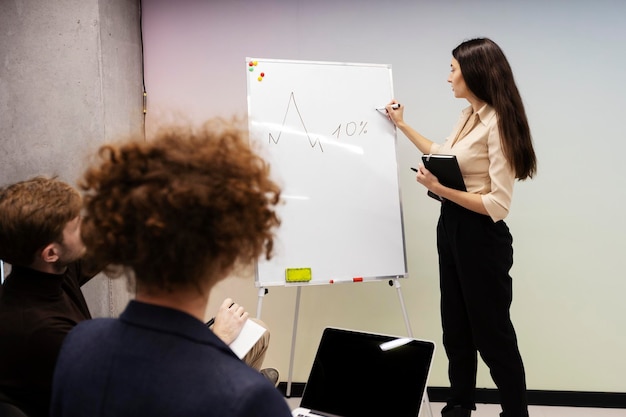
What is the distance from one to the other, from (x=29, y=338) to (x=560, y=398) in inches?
96.0

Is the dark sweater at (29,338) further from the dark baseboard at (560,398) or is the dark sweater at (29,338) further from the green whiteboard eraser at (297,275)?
the dark baseboard at (560,398)

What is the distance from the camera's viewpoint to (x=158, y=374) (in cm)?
65

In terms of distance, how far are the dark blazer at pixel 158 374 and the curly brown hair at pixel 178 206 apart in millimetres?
63

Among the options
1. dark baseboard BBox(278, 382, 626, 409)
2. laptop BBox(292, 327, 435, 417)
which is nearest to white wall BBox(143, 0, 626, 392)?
dark baseboard BBox(278, 382, 626, 409)

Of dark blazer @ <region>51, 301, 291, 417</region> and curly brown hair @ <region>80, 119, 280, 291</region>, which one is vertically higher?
curly brown hair @ <region>80, 119, 280, 291</region>

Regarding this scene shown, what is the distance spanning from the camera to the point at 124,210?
67 cm

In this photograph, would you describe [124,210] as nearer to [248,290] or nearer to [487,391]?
[248,290]

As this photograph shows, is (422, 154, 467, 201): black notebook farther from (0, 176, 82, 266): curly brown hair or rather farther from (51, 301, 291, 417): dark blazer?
(51, 301, 291, 417): dark blazer

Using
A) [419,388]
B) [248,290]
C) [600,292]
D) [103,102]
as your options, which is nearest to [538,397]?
[600,292]

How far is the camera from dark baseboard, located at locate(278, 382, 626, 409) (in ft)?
8.30

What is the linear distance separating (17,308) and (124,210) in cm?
77

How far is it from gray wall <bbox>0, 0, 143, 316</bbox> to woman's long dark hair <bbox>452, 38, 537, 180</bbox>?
5.30 ft

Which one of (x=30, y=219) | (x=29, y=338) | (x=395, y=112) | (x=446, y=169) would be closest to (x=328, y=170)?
(x=395, y=112)

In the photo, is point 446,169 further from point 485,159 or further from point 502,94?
point 502,94
